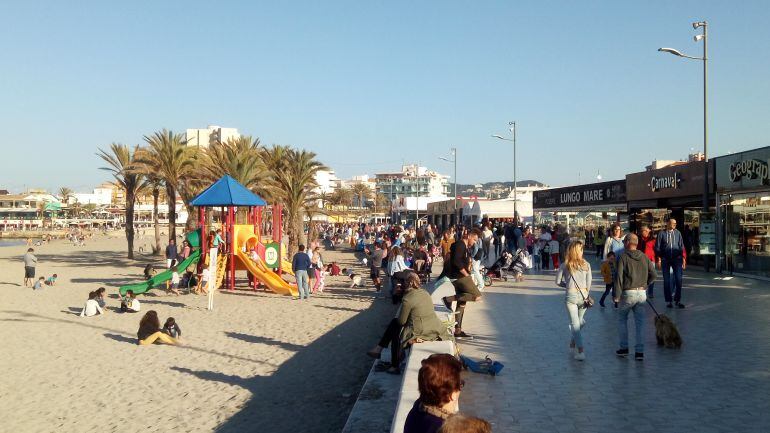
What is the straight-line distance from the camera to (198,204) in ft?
68.4

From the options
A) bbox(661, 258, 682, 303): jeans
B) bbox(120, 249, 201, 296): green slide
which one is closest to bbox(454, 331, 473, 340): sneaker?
bbox(661, 258, 682, 303): jeans

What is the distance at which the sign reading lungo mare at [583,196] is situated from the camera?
29.8m

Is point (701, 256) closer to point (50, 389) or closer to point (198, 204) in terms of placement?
point (198, 204)

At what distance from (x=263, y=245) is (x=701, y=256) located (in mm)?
14691

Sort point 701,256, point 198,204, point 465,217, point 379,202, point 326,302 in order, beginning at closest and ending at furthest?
point 326,302 → point 198,204 → point 701,256 → point 465,217 → point 379,202

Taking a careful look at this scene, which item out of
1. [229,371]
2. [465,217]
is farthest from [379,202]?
[229,371]

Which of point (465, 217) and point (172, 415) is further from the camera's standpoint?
point (465, 217)

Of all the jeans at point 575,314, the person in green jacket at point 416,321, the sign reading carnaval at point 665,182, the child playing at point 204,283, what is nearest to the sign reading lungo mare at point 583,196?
the sign reading carnaval at point 665,182

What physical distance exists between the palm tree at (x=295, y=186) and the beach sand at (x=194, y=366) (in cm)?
1340

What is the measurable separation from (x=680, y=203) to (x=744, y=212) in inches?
185

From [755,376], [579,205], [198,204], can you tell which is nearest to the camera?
[755,376]

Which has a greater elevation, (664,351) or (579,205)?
(579,205)

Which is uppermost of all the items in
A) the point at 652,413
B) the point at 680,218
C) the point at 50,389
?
the point at 680,218

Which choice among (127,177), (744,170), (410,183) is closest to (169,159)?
(127,177)
